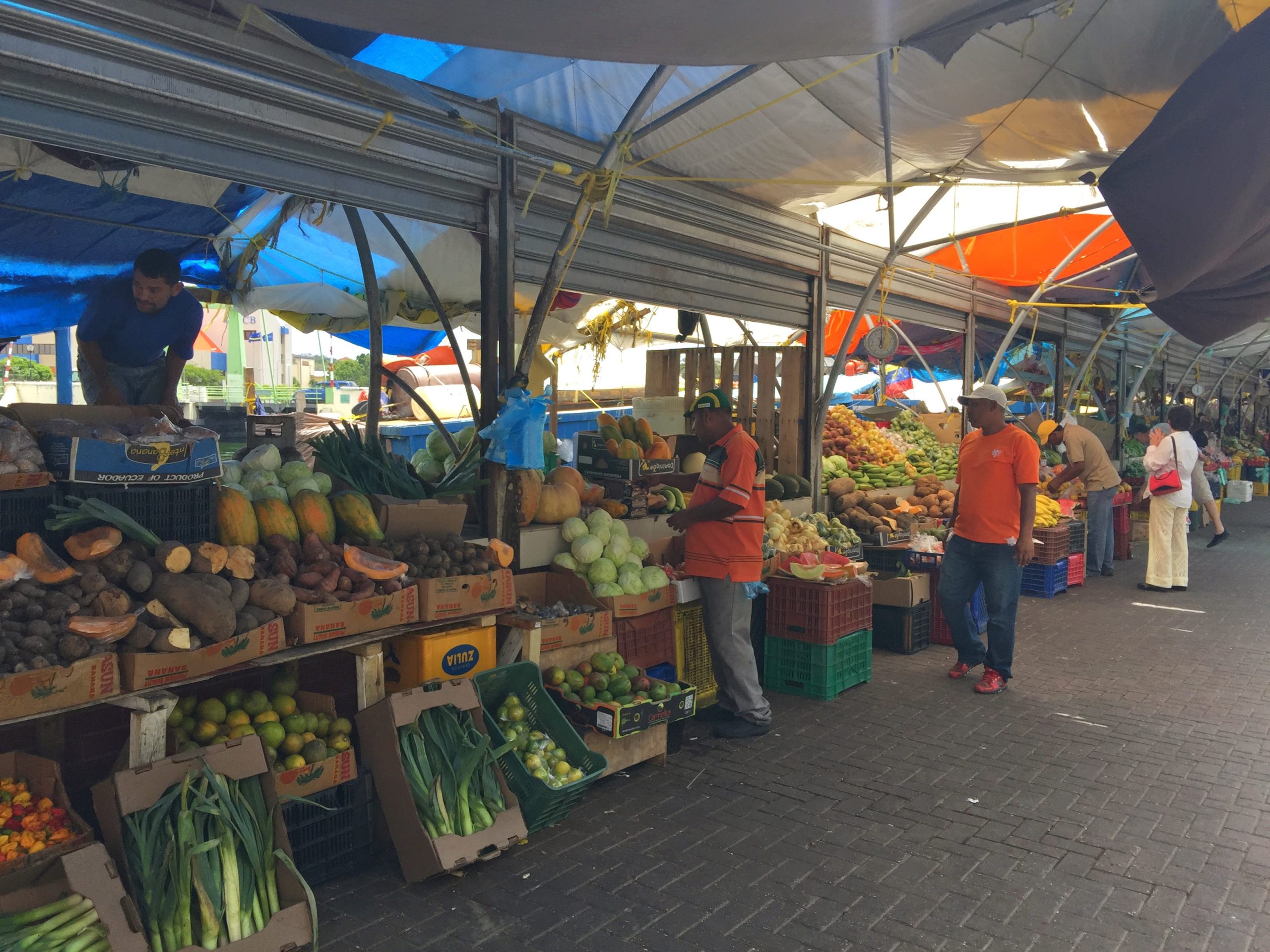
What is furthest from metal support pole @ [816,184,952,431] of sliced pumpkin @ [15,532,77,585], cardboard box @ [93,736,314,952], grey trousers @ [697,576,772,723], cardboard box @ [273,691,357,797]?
sliced pumpkin @ [15,532,77,585]

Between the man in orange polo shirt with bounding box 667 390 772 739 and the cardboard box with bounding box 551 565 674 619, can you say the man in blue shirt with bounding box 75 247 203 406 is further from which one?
the man in orange polo shirt with bounding box 667 390 772 739

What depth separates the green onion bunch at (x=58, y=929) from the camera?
262 cm

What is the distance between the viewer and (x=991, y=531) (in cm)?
630

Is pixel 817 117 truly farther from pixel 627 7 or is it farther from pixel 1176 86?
pixel 627 7

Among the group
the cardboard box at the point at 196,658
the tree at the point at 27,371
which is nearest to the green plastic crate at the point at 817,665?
the cardboard box at the point at 196,658

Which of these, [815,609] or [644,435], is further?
[644,435]

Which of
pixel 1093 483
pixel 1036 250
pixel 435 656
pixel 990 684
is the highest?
pixel 1036 250

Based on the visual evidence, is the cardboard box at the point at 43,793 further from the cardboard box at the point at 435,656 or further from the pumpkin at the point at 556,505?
the pumpkin at the point at 556,505

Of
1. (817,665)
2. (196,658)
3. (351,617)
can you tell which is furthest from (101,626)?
(817,665)

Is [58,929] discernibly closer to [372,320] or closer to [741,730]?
[741,730]

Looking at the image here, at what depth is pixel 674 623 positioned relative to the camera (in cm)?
576

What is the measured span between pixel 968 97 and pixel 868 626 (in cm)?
366

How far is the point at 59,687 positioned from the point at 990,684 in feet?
18.7

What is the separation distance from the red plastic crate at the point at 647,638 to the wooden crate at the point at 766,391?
10.4 ft
